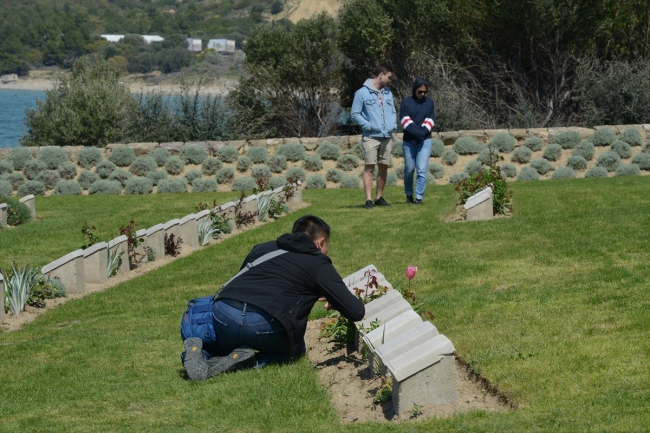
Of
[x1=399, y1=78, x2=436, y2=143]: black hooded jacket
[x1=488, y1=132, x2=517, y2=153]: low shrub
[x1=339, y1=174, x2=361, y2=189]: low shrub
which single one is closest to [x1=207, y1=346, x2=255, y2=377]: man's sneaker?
[x1=399, y1=78, x2=436, y2=143]: black hooded jacket

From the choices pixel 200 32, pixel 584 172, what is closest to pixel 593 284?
pixel 584 172

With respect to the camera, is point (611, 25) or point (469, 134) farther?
point (611, 25)

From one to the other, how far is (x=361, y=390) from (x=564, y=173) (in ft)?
43.5

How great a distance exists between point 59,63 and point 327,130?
272 feet

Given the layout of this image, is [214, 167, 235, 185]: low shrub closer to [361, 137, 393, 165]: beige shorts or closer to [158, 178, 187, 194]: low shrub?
[158, 178, 187, 194]: low shrub

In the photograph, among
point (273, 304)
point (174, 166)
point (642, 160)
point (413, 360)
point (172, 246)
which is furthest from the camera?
point (174, 166)

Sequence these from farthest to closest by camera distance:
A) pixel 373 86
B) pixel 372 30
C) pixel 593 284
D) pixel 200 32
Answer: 1. pixel 200 32
2. pixel 372 30
3. pixel 373 86
4. pixel 593 284

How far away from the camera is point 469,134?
19.8 metres

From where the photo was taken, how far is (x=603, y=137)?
19.2 metres

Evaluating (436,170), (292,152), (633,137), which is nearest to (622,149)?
(633,137)

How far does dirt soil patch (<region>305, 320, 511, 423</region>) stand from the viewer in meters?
5.27

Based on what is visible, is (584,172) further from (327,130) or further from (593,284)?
(593,284)

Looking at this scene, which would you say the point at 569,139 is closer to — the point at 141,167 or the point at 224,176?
the point at 224,176

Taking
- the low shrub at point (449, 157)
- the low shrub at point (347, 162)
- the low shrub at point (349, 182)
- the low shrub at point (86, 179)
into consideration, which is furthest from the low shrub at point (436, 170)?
the low shrub at point (86, 179)
